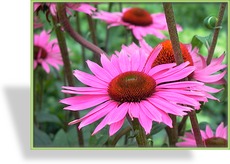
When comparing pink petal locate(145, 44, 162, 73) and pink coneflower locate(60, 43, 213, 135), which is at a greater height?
pink petal locate(145, 44, 162, 73)

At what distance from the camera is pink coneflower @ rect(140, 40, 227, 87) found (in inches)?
29.7

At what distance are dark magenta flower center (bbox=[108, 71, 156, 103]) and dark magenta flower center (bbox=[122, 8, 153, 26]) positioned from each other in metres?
0.29

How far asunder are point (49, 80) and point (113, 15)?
272mm

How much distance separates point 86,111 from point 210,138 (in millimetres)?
233

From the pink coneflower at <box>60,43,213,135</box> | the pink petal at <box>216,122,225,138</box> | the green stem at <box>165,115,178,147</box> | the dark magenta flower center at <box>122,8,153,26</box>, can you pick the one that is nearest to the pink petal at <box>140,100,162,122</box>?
the pink coneflower at <box>60,43,213,135</box>

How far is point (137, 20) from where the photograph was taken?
102 centimetres

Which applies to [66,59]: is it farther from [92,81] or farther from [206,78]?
[206,78]

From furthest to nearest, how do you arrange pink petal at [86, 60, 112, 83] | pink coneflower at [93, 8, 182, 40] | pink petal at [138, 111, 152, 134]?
pink coneflower at [93, 8, 182, 40] < pink petal at [86, 60, 112, 83] < pink petal at [138, 111, 152, 134]

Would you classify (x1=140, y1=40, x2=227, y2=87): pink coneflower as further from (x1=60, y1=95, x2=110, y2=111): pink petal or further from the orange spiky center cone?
(x1=60, y1=95, x2=110, y2=111): pink petal

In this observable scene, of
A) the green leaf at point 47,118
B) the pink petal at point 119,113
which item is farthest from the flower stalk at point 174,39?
the green leaf at point 47,118

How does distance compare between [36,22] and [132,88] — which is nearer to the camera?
[132,88]

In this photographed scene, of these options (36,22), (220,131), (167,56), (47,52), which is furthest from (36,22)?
(220,131)

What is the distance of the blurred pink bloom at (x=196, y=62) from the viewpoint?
75 cm

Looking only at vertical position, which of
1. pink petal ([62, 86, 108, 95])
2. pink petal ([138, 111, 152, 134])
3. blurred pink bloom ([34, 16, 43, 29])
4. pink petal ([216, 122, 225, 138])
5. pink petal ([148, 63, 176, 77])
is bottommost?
pink petal ([216, 122, 225, 138])
